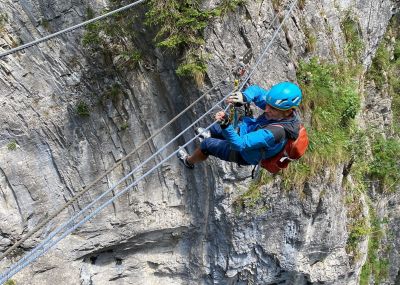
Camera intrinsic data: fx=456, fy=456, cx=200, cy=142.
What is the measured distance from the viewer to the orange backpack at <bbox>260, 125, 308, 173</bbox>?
516cm

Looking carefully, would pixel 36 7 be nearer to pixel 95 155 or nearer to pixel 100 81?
Answer: pixel 100 81

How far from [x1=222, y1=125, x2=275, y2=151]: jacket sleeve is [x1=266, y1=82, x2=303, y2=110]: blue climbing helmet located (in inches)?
13.1

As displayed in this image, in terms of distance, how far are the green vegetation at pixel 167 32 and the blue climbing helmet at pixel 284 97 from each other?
210cm

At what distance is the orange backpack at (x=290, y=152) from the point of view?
5164mm

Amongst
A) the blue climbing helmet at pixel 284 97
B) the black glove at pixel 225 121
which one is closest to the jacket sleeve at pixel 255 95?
the blue climbing helmet at pixel 284 97

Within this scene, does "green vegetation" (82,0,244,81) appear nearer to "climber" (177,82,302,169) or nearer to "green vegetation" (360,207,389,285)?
"climber" (177,82,302,169)

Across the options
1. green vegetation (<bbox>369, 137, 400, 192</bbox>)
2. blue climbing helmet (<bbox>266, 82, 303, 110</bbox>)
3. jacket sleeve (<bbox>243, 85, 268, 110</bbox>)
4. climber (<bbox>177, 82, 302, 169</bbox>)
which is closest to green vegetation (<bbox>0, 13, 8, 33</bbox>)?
climber (<bbox>177, 82, 302, 169</bbox>)

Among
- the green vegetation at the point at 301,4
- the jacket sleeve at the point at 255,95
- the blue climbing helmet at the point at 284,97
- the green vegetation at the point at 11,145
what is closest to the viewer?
the blue climbing helmet at the point at 284,97

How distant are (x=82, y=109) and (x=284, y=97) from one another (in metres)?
3.78

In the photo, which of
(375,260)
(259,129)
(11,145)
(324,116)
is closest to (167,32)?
(259,129)

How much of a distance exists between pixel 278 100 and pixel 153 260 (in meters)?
5.09

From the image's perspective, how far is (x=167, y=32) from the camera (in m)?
6.79

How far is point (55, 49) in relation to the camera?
7047 millimetres

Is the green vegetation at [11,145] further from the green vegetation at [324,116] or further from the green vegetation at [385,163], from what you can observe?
the green vegetation at [385,163]
